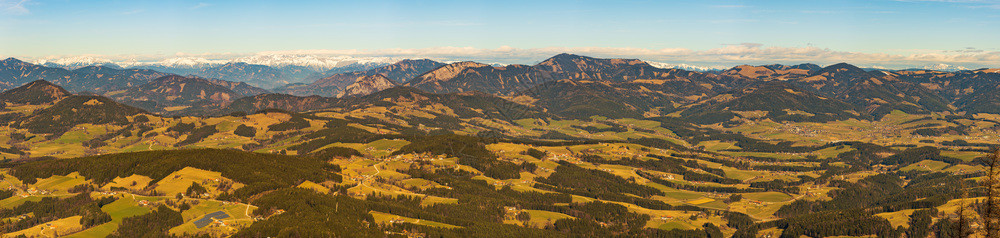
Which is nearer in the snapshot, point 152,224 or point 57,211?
point 152,224

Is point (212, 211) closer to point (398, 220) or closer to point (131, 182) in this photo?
point (131, 182)

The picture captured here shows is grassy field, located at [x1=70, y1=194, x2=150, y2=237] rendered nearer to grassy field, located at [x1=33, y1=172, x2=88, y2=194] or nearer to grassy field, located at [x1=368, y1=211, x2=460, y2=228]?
grassy field, located at [x1=33, y1=172, x2=88, y2=194]

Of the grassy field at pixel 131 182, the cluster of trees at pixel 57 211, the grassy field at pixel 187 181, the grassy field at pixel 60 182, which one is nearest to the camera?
the cluster of trees at pixel 57 211

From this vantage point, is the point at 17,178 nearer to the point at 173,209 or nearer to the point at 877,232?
the point at 173,209

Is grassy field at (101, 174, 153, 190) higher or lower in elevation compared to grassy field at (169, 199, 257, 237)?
higher

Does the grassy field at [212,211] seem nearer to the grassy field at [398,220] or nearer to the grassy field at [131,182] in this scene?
the grassy field at [131,182]

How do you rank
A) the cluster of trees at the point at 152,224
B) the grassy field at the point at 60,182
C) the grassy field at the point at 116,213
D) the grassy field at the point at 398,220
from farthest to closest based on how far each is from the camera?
the grassy field at the point at 60,182, the grassy field at the point at 398,220, the cluster of trees at the point at 152,224, the grassy field at the point at 116,213

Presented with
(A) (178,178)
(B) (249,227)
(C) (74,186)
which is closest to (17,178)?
(C) (74,186)

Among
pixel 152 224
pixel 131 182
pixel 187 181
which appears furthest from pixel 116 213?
pixel 131 182

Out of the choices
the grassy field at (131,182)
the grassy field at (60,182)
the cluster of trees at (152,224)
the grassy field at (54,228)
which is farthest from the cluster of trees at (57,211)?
the grassy field at (131,182)

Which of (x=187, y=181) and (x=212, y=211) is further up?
(x=187, y=181)

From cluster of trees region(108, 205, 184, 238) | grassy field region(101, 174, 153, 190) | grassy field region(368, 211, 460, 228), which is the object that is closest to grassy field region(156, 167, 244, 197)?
grassy field region(101, 174, 153, 190)
